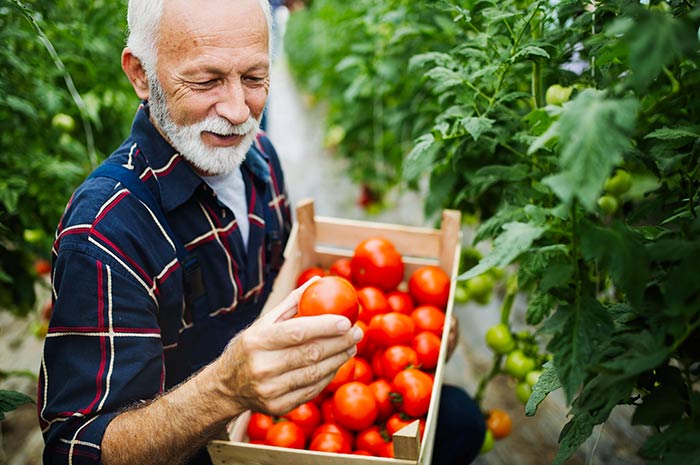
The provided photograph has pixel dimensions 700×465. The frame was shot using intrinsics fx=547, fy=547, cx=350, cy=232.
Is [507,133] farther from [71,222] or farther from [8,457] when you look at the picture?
[8,457]

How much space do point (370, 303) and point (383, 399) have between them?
12.7 inches

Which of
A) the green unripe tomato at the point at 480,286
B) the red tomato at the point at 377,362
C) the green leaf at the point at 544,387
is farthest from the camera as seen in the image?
the green unripe tomato at the point at 480,286

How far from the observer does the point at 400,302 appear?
74.7 inches

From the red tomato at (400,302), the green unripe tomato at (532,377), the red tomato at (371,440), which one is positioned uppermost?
the red tomato at (400,302)

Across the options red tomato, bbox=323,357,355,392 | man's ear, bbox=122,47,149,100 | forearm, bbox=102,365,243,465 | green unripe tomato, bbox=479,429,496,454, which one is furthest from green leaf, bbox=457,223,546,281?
green unripe tomato, bbox=479,429,496,454

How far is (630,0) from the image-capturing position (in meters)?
1.15

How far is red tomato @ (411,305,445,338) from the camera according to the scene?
1779 millimetres

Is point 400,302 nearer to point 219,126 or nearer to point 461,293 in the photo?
point 461,293

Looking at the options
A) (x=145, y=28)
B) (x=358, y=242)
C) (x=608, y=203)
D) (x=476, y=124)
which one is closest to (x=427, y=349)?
(x=358, y=242)

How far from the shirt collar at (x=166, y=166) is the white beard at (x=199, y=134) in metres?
0.02

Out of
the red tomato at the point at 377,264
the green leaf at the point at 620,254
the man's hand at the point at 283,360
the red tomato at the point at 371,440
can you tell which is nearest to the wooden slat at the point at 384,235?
the red tomato at the point at 377,264

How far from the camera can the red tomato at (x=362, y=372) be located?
5.47ft

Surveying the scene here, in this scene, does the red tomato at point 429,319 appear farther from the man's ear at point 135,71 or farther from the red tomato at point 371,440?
the man's ear at point 135,71

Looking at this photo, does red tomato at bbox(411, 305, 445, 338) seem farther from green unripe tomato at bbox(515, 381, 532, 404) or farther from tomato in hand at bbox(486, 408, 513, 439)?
tomato in hand at bbox(486, 408, 513, 439)
